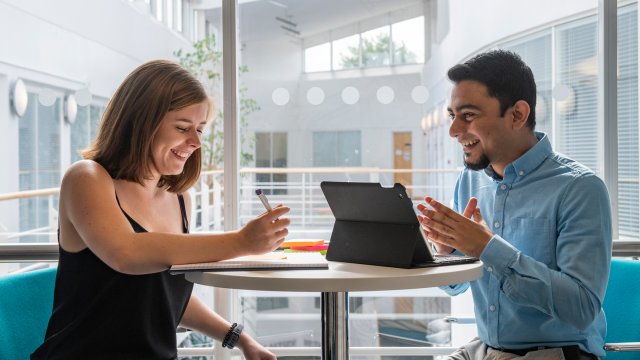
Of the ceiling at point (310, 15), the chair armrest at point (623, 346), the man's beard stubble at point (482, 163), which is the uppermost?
the ceiling at point (310, 15)

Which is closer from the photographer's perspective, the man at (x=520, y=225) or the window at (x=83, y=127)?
the man at (x=520, y=225)

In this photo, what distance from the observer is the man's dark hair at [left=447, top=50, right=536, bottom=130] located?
1690 mm

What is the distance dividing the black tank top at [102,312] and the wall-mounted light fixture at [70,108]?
1.11 m

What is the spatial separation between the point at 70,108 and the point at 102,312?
1286mm

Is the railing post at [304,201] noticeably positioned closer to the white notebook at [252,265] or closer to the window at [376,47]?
the window at [376,47]

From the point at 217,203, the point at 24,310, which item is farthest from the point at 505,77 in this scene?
the point at 24,310

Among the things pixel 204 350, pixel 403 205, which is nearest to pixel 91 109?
pixel 204 350

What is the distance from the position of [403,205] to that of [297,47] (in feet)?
4.49

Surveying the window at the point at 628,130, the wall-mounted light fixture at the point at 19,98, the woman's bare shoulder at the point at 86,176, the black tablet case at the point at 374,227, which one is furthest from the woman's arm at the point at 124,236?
the window at the point at 628,130

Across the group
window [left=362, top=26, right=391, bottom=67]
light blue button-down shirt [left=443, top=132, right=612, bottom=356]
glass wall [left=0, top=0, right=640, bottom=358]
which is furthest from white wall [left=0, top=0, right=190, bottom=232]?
light blue button-down shirt [left=443, top=132, right=612, bottom=356]

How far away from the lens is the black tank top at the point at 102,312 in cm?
135

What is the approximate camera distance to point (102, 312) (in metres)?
1.37

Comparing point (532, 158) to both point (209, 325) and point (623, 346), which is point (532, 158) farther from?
point (209, 325)

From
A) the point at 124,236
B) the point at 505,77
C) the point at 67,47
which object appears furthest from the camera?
the point at 67,47
